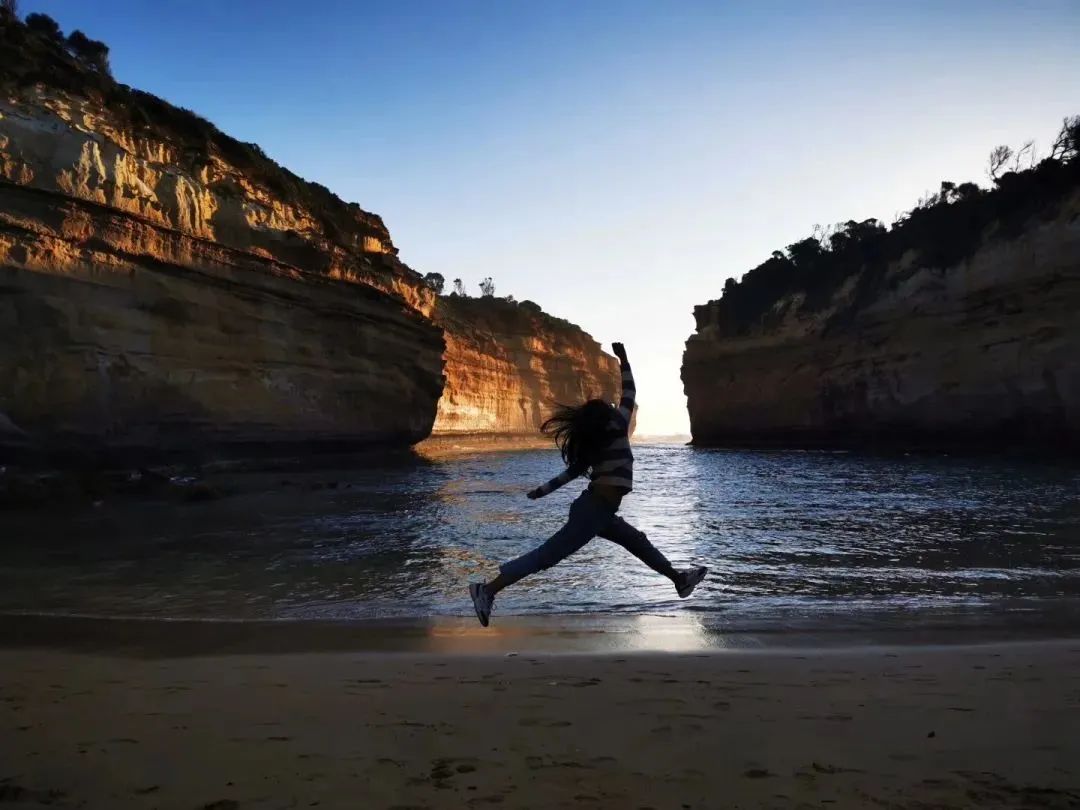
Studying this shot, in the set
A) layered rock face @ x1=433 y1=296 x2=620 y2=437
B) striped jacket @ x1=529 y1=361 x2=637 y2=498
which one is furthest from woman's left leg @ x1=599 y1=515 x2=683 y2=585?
layered rock face @ x1=433 y1=296 x2=620 y2=437

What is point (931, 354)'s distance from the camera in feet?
103

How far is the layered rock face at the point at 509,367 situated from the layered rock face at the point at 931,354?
47.4 feet

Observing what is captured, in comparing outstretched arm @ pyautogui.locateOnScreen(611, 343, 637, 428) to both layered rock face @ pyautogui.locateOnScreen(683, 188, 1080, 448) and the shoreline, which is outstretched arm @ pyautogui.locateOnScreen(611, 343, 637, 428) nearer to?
the shoreline

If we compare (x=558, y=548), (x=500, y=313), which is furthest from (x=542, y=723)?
(x=500, y=313)

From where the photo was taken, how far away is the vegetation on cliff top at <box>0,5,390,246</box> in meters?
17.9

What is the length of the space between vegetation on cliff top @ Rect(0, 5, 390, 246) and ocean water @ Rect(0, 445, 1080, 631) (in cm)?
1357

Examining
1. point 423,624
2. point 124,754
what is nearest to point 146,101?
point 423,624

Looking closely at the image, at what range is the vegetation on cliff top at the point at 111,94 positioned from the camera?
58.9ft

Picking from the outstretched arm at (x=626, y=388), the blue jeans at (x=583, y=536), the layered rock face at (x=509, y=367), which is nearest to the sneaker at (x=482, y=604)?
the blue jeans at (x=583, y=536)

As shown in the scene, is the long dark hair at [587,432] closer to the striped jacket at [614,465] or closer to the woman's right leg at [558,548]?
the striped jacket at [614,465]

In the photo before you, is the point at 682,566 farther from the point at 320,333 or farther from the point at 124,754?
the point at 320,333

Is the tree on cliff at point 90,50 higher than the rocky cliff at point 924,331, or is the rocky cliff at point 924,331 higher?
the tree on cliff at point 90,50

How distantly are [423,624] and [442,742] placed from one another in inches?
104

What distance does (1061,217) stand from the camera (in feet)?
81.5
